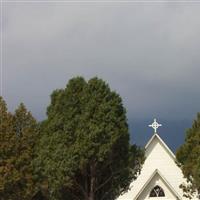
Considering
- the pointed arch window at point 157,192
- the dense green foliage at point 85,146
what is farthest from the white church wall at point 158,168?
the dense green foliage at point 85,146

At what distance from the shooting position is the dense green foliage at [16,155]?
43.3 metres

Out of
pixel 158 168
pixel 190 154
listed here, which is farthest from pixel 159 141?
pixel 190 154

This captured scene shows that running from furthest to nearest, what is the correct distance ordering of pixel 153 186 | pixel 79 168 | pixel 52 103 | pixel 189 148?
1. pixel 153 186
2. pixel 189 148
3. pixel 52 103
4. pixel 79 168

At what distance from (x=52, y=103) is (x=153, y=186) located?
52.5ft

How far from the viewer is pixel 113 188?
44562 millimetres

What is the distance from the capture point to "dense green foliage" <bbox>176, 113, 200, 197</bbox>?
47.3m

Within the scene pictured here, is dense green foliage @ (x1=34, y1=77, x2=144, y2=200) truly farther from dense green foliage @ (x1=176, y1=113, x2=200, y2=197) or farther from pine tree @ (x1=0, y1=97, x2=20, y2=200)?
dense green foliage @ (x1=176, y1=113, x2=200, y2=197)

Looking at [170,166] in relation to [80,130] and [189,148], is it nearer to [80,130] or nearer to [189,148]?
[189,148]

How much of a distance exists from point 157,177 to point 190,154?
10.5m

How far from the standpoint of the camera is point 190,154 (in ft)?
158

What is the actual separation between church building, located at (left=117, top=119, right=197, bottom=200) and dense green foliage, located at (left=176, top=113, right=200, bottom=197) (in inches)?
330

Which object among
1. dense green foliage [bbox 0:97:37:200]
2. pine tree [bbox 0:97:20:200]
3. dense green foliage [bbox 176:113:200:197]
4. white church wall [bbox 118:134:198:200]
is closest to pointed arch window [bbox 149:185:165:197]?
white church wall [bbox 118:134:198:200]

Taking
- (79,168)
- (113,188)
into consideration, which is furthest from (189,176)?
(79,168)

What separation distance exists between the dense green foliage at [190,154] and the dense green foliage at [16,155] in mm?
10052
